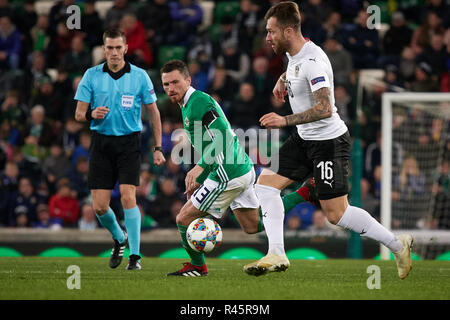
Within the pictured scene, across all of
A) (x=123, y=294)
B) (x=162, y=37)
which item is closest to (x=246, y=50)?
(x=162, y=37)

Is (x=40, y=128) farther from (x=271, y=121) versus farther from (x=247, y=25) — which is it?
(x=271, y=121)

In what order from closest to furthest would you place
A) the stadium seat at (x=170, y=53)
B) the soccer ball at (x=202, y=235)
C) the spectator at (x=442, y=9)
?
the soccer ball at (x=202, y=235) < the spectator at (x=442, y=9) < the stadium seat at (x=170, y=53)

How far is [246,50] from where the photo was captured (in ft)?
47.2

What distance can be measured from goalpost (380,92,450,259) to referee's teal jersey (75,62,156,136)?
16.2 ft

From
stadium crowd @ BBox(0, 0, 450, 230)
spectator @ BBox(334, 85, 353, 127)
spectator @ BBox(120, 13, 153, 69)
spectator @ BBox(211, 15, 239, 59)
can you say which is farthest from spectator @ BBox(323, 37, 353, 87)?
spectator @ BBox(120, 13, 153, 69)

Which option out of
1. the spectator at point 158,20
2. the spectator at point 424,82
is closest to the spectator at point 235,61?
the spectator at point 158,20

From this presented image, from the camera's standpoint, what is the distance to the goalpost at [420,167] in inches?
452

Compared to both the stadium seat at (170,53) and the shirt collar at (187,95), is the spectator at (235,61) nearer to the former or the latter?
the stadium seat at (170,53)

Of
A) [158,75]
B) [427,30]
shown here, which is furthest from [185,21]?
[427,30]

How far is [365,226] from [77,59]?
951 centimetres

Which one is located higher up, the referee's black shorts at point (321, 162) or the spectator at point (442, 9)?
the spectator at point (442, 9)

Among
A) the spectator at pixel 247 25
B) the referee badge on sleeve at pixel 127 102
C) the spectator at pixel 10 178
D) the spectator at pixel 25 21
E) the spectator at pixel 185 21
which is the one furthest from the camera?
the spectator at pixel 25 21

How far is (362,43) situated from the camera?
13.9m

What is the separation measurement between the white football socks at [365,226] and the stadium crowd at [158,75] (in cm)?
542
